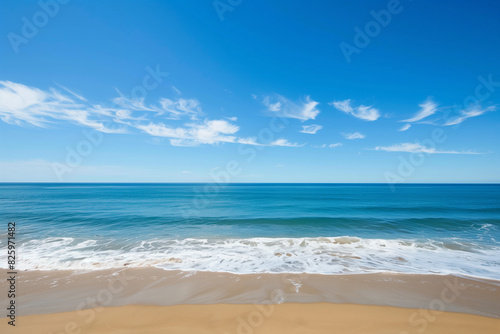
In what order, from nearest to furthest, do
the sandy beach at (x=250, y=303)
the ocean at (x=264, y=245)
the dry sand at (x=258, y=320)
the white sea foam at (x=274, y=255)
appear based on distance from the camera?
the dry sand at (x=258, y=320) → the sandy beach at (x=250, y=303) → the white sea foam at (x=274, y=255) → the ocean at (x=264, y=245)

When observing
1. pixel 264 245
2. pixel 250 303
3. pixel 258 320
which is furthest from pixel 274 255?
pixel 258 320

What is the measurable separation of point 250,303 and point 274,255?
15.2 feet

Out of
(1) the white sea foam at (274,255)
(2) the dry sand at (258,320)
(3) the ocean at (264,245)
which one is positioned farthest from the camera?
(3) the ocean at (264,245)

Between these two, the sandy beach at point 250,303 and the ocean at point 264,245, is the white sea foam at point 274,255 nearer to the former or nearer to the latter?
the ocean at point 264,245

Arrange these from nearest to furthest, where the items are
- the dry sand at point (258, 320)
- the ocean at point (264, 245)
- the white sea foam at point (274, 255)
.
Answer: the dry sand at point (258, 320)
the white sea foam at point (274, 255)
the ocean at point (264, 245)

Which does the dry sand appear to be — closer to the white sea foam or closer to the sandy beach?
the sandy beach

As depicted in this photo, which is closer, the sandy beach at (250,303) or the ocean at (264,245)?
the sandy beach at (250,303)

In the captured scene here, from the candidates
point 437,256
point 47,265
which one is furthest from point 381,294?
point 47,265

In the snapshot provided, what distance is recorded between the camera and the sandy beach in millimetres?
4832

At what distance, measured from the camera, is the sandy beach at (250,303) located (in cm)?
483

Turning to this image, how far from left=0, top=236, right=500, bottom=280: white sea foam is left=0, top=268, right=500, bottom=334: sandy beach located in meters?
0.80

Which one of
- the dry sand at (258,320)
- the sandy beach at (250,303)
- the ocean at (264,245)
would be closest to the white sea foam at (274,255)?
the ocean at (264,245)

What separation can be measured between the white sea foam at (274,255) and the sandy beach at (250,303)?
799mm

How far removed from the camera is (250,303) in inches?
229
